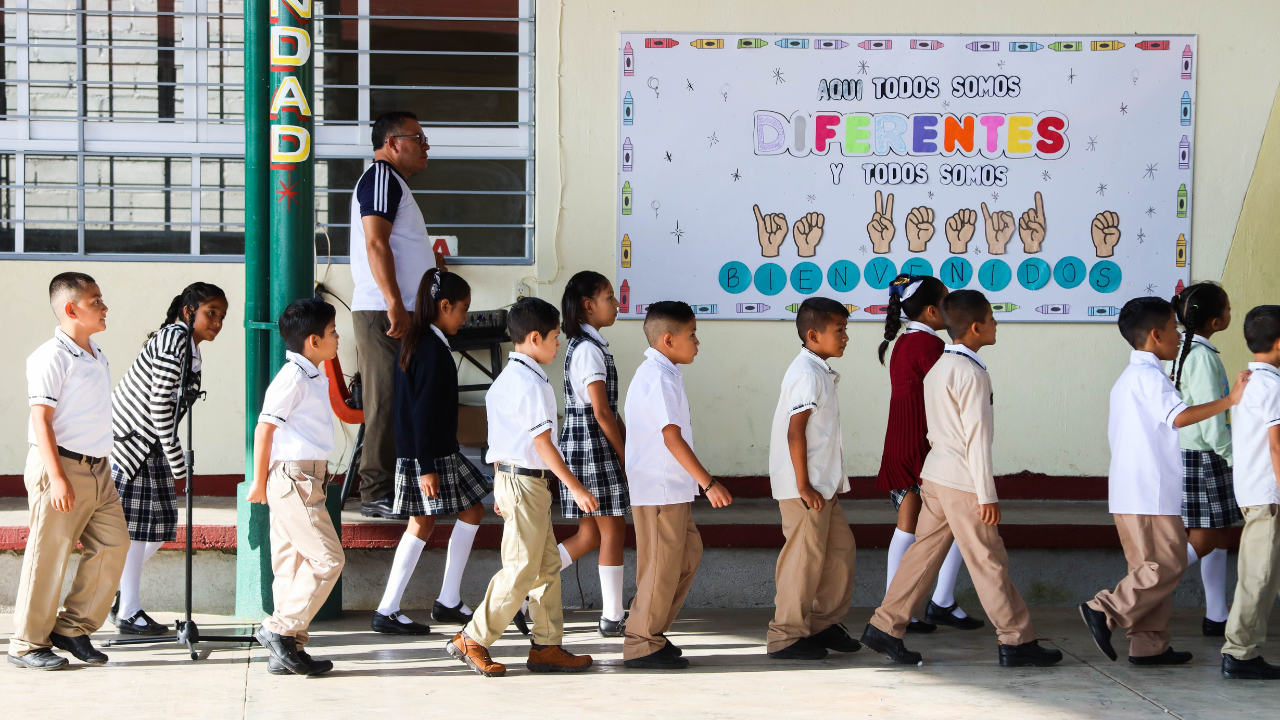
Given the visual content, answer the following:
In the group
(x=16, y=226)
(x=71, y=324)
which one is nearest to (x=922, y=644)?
(x=71, y=324)

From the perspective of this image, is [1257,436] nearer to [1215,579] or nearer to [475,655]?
[1215,579]

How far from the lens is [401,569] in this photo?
15.8 ft

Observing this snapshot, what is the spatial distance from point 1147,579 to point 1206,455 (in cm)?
96

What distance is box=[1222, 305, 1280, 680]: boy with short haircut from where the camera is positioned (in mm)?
4266

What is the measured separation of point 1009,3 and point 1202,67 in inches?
44.6

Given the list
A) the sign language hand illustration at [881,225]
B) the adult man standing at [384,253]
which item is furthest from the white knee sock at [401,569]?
the sign language hand illustration at [881,225]

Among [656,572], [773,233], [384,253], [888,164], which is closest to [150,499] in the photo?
[384,253]

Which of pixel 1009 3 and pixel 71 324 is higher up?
pixel 1009 3

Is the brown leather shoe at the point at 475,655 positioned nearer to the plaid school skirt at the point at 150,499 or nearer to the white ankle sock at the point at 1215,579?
the plaid school skirt at the point at 150,499

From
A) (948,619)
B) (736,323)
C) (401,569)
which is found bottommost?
(948,619)

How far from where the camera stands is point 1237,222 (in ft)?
21.2

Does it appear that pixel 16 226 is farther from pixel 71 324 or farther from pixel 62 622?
pixel 62 622

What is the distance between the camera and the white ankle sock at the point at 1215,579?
16.5 feet

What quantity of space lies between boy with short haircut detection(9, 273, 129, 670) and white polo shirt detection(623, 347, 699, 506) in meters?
1.97
